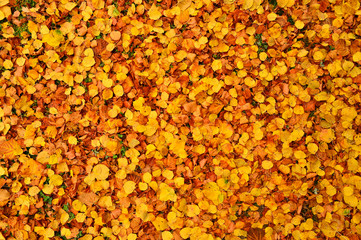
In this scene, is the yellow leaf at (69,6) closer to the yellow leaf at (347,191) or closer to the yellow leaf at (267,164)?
the yellow leaf at (267,164)

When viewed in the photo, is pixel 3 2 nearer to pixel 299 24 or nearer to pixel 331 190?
pixel 299 24

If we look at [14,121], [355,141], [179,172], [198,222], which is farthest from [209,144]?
[14,121]

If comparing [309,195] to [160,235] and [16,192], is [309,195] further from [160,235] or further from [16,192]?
[16,192]

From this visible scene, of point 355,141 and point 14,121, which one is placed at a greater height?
point 14,121

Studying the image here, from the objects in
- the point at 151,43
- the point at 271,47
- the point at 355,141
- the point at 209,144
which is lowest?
the point at 355,141

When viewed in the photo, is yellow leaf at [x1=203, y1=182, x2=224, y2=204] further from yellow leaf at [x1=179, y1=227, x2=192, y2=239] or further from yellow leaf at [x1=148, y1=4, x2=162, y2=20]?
yellow leaf at [x1=148, y1=4, x2=162, y2=20]

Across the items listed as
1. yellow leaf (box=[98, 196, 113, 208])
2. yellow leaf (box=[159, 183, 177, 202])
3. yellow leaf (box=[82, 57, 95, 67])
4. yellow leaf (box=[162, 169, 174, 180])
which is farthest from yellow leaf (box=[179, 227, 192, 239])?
yellow leaf (box=[82, 57, 95, 67])

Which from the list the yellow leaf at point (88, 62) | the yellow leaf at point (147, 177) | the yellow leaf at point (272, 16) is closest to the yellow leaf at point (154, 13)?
the yellow leaf at point (88, 62)

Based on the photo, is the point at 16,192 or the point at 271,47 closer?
the point at 16,192
